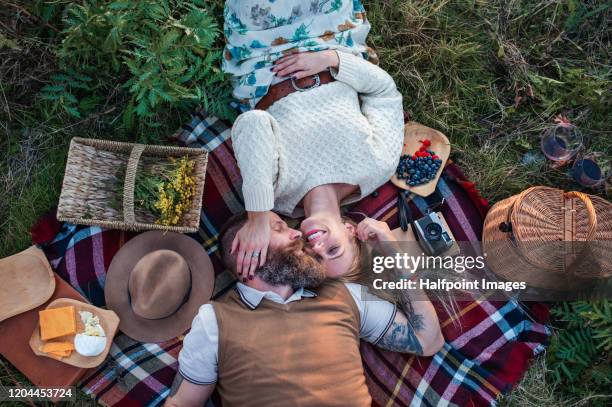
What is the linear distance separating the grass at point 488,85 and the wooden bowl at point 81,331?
1095mm

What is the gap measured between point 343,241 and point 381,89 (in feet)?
4.07

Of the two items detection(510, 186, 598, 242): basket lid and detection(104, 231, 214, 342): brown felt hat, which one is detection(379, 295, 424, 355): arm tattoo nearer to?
detection(510, 186, 598, 242): basket lid

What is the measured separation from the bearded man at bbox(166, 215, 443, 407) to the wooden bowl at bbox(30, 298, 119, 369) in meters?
0.55

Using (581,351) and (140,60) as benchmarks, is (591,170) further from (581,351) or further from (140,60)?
(140,60)

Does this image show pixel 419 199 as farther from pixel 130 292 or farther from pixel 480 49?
pixel 130 292

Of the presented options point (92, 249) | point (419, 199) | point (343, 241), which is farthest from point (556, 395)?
point (92, 249)

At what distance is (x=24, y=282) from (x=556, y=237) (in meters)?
3.70

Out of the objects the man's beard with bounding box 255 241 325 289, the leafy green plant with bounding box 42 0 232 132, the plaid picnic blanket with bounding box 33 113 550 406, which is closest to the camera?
the leafy green plant with bounding box 42 0 232 132

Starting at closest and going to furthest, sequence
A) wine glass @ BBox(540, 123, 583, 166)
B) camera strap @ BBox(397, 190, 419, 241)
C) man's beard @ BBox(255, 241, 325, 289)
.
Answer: man's beard @ BBox(255, 241, 325, 289) → camera strap @ BBox(397, 190, 419, 241) → wine glass @ BBox(540, 123, 583, 166)

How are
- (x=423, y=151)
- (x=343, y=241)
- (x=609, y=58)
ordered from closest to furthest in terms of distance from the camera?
(x=343, y=241) < (x=423, y=151) < (x=609, y=58)

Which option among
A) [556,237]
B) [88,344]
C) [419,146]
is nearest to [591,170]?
[556,237]

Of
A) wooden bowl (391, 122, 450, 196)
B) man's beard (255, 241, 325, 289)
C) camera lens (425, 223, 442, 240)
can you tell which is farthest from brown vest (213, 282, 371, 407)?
wooden bowl (391, 122, 450, 196)

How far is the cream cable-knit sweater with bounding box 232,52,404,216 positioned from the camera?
3.31 m

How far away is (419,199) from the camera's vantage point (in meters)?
4.06
